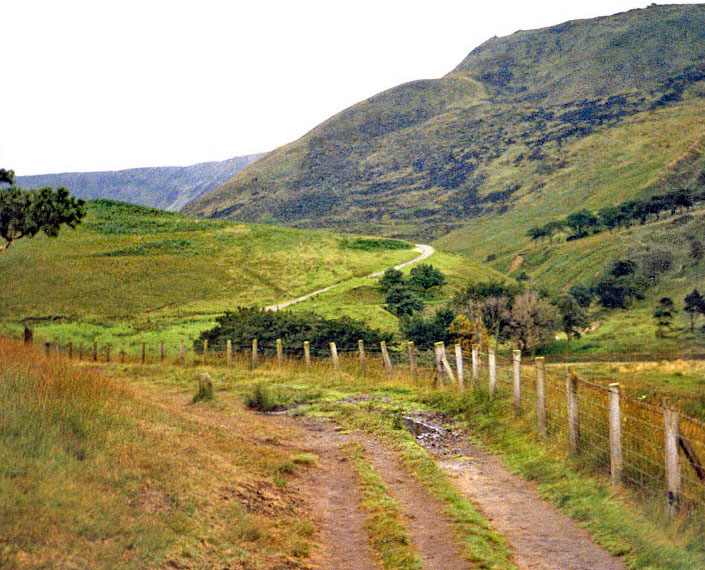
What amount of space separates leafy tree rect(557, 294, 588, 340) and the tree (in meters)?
66.5

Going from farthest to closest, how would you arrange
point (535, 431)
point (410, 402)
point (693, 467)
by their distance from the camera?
point (410, 402), point (535, 431), point (693, 467)

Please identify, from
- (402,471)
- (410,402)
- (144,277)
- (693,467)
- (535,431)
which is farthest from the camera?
(144,277)

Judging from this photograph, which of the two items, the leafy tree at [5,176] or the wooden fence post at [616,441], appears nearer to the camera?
the wooden fence post at [616,441]

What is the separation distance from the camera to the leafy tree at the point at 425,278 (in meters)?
86.2

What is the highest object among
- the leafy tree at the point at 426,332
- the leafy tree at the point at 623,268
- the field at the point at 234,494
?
the leafy tree at the point at 623,268

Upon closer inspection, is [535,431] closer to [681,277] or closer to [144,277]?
[144,277]

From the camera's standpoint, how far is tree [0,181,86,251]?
111 feet

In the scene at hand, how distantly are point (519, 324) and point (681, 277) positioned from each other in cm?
5795

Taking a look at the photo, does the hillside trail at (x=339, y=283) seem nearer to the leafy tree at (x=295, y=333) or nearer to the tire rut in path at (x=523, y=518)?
the leafy tree at (x=295, y=333)

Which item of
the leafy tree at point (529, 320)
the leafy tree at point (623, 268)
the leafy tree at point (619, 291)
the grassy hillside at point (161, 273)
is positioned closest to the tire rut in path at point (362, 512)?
the grassy hillside at point (161, 273)

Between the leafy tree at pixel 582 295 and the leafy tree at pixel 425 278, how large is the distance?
98.6 feet

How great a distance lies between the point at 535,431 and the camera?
43.7 ft

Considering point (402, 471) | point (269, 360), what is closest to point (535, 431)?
point (402, 471)

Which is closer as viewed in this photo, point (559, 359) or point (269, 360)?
point (269, 360)
